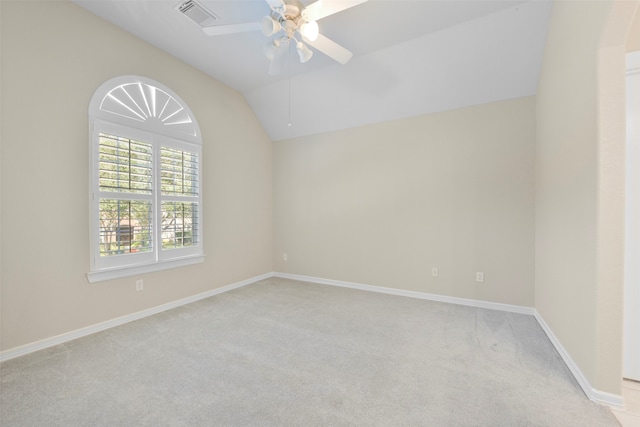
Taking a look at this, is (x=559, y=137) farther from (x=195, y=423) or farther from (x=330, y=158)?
(x=195, y=423)

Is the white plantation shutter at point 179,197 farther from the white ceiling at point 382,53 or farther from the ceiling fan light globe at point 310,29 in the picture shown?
the ceiling fan light globe at point 310,29

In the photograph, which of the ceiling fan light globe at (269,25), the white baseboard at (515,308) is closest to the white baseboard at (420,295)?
the white baseboard at (515,308)

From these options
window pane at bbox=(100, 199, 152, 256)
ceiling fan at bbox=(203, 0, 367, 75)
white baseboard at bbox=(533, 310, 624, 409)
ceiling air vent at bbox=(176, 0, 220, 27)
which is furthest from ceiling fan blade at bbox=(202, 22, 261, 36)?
white baseboard at bbox=(533, 310, 624, 409)

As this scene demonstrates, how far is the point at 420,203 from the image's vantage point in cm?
363

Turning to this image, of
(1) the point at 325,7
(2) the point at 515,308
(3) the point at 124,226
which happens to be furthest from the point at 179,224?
(2) the point at 515,308

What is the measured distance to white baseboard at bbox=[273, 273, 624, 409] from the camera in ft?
5.19

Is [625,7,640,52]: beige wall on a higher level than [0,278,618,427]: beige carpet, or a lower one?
higher

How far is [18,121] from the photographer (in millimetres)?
2131

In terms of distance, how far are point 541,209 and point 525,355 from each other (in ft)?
4.92

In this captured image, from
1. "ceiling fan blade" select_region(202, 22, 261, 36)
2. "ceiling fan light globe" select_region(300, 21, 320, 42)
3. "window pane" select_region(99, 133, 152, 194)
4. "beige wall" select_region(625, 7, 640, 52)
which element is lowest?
"window pane" select_region(99, 133, 152, 194)

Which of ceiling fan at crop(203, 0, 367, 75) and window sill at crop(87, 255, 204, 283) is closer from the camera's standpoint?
ceiling fan at crop(203, 0, 367, 75)

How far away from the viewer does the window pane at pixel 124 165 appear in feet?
8.61

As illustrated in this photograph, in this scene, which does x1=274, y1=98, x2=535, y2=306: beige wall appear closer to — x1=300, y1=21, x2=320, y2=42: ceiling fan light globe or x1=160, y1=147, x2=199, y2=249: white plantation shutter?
x1=160, y1=147, x2=199, y2=249: white plantation shutter

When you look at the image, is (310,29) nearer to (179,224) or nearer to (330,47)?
(330,47)
